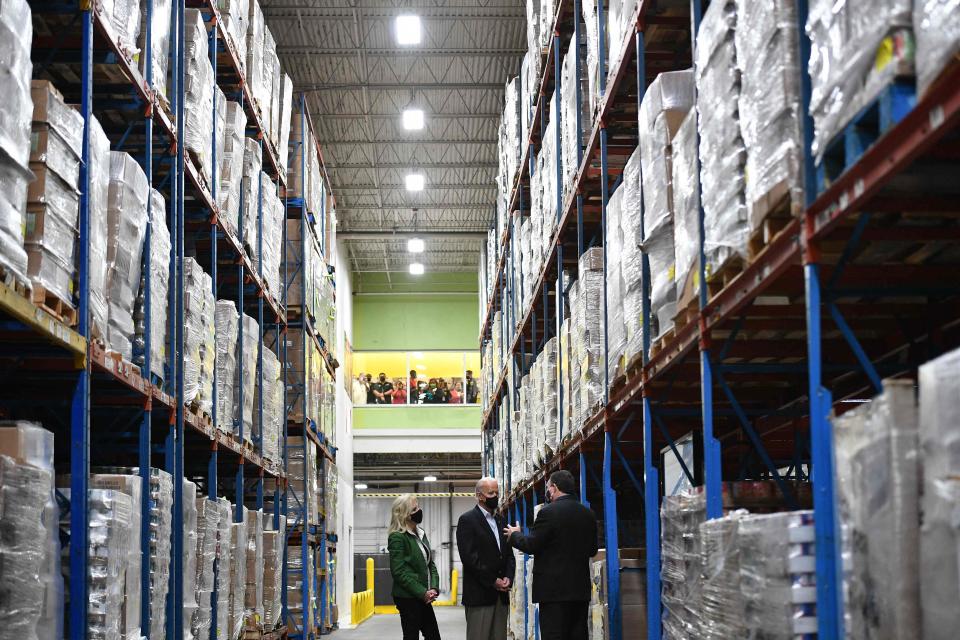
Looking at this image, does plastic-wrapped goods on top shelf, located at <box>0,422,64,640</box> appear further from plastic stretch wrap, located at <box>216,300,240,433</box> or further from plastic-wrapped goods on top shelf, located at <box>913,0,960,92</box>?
plastic stretch wrap, located at <box>216,300,240,433</box>

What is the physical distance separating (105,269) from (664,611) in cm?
403

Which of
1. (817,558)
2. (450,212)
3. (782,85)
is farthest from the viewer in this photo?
(450,212)

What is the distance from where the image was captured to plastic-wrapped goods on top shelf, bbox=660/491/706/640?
614cm

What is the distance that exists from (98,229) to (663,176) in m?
3.37

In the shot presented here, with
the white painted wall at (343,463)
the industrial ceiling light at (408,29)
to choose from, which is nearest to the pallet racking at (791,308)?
the industrial ceiling light at (408,29)

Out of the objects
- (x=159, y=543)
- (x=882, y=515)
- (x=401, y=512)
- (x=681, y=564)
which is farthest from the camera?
(x=401, y=512)

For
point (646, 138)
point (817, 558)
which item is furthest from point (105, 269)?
point (817, 558)

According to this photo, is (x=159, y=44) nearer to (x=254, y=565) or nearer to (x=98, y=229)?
(x=98, y=229)

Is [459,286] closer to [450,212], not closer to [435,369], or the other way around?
[435,369]

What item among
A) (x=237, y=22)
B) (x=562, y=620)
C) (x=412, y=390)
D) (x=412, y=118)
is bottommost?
(x=562, y=620)

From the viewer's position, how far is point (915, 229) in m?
4.59

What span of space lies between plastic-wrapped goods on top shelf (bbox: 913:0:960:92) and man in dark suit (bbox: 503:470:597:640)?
5.31m

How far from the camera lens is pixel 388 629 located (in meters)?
23.1

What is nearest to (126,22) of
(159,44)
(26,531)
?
(159,44)
